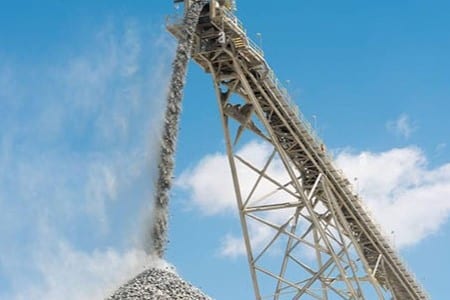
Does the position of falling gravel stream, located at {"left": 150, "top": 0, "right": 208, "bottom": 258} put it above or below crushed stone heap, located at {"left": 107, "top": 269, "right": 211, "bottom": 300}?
above

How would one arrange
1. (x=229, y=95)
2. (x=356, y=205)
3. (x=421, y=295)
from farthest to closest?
(x=421, y=295), (x=356, y=205), (x=229, y=95)

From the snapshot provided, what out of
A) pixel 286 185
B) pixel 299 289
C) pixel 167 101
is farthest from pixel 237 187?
pixel 167 101

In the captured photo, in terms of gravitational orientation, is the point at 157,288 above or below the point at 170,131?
below

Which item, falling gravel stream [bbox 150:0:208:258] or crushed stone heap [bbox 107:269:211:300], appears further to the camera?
falling gravel stream [bbox 150:0:208:258]

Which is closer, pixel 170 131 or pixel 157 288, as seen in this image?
pixel 157 288

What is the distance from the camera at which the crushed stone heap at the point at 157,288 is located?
27.0m

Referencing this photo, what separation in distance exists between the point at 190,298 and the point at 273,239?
11.5 m

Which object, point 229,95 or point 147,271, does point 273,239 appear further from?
point 147,271

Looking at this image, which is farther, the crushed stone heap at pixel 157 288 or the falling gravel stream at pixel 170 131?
the falling gravel stream at pixel 170 131

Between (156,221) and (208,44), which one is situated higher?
(208,44)

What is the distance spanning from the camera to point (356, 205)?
39.3m

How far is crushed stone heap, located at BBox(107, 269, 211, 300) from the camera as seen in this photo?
88.7 feet

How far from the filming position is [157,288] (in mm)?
27516

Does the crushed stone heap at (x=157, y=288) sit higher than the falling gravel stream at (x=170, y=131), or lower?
lower
